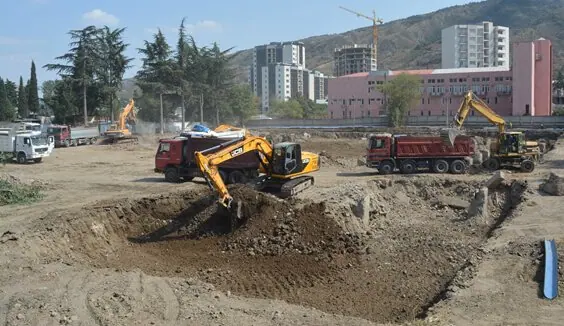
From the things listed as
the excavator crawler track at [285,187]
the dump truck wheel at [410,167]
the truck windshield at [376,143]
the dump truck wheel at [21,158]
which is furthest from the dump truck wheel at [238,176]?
the dump truck wheel at [21,158]

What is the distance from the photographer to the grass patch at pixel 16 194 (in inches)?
911

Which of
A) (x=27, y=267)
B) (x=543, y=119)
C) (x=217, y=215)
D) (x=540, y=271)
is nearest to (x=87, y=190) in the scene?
(x=217, y=215)

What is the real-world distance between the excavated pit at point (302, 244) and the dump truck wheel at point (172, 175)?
503 centimetres

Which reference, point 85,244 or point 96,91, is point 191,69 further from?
point 85,244

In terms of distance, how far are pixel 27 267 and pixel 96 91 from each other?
197 feet

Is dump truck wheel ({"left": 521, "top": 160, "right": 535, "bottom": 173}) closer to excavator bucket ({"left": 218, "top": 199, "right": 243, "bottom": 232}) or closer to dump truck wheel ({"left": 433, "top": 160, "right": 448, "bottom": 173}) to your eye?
dump truck wheel ({"left": 433, "top": 160, "right": 448, "bottom": 173})

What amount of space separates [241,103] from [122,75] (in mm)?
20709

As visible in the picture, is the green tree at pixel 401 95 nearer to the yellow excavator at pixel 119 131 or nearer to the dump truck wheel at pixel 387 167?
the yellow excavator at pixel 119 131

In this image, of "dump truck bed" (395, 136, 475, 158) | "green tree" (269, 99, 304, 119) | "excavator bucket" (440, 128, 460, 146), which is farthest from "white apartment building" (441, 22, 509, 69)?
"excavator bucket" (440, 128, 460, 146)

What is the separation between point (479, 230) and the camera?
66.3 ft

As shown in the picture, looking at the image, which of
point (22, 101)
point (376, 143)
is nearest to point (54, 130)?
point (376, 143)

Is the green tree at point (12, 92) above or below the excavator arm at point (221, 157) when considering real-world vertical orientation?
above

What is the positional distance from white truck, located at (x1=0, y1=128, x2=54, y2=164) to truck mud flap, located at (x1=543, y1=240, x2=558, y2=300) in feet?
105

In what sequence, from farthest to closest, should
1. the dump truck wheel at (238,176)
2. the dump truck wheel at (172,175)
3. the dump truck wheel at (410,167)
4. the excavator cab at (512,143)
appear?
the excavator cab at (512,143) < the dump truck wheel at (410,167) < the dump truck wheel at (172,175) < the dump truck wheel at (238,176)
